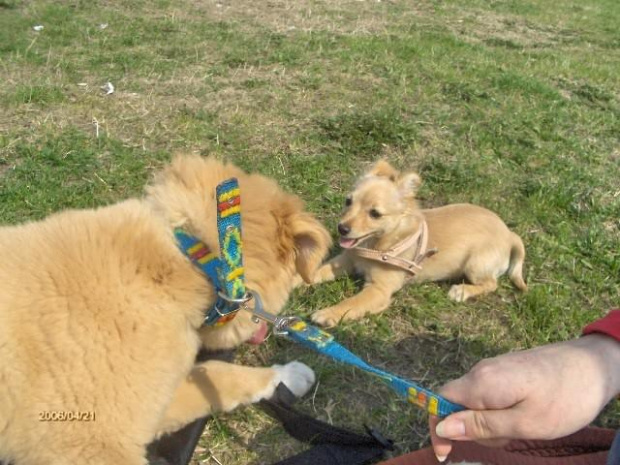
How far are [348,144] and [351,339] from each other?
210cm

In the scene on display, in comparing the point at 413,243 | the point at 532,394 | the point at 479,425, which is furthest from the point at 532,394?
the point at 413,243

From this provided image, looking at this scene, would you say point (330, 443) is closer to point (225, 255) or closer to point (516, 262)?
point (225, 255)

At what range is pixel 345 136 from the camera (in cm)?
470

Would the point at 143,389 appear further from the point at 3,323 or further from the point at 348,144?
the point at 348,144

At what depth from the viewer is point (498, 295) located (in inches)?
136

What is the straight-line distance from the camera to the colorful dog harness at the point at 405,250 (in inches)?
134

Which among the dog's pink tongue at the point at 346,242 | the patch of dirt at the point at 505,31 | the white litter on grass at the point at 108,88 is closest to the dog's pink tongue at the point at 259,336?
the dog's pink tongue at the point at 346,242

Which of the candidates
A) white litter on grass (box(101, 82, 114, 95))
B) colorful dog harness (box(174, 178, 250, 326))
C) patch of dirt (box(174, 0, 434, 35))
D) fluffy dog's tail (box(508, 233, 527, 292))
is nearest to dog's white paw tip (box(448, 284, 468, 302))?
fluffy dog's tail (box(508, 233, 527, 292))

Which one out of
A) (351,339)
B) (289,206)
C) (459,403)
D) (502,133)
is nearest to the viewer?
(459,403)

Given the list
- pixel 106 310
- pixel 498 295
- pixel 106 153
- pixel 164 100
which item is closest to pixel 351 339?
pixel 498 295

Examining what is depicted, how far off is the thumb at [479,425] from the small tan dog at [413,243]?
1.98 m

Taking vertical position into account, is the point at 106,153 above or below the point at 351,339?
above

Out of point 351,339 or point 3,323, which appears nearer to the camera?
point 3,323

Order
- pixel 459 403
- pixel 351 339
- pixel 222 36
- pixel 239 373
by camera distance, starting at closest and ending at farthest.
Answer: pixel 459 403 < pixel 239 373 < pixel 351 339 < pixel 222 36
